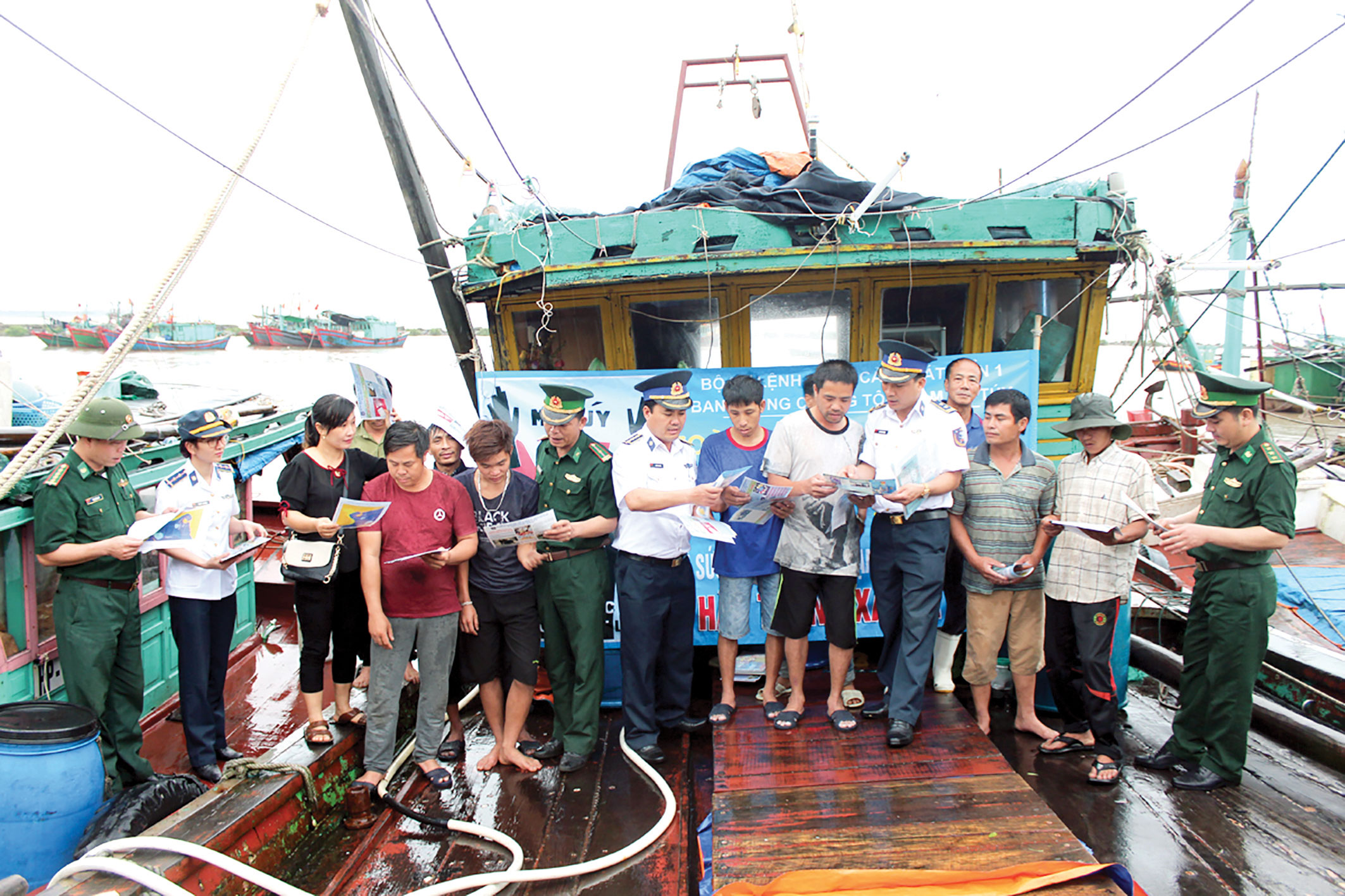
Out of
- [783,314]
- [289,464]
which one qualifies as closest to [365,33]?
[289,464]

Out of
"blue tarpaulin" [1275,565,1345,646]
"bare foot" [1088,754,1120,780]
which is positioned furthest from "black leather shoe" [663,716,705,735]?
"blue tarpaulin" [1275,565,1345,646]

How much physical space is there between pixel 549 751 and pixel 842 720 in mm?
1589

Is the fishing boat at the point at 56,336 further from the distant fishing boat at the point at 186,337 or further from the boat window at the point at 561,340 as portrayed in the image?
the boat window at the point at 561,340

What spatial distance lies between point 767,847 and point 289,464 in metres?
2.94

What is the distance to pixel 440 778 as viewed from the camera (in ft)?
12.7

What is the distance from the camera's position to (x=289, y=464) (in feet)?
13.0

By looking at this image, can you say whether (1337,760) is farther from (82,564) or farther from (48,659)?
(48,659)

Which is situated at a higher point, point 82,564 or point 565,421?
Result: point 565,421

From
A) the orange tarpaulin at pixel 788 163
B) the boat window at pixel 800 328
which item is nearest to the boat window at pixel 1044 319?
the boat window at pixel 800 328

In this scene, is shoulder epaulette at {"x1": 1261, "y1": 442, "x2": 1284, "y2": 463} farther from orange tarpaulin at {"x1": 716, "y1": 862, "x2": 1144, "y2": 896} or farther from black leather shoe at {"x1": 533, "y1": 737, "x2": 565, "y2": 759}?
black leather shoe at {"x1": 533, "y1": 737, "x2": 565, "y2": 759}

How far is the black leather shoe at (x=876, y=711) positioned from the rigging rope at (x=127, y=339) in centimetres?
369

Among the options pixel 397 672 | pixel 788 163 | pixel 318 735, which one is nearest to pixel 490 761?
pixel 397 672

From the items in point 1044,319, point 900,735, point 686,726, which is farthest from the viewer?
point 1044,319

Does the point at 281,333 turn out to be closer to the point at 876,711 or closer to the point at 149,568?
the point at 149,568
